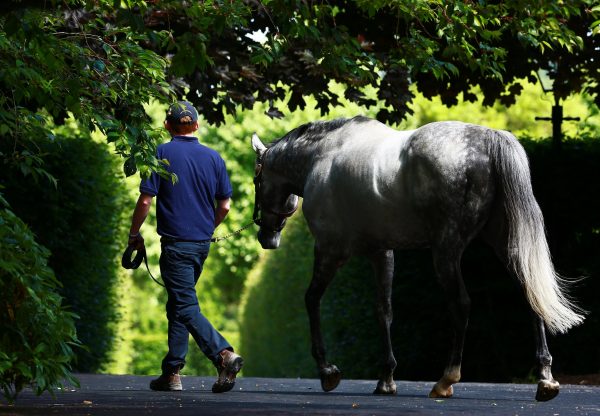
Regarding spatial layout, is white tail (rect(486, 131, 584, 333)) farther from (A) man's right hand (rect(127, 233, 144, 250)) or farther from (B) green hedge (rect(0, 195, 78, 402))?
(B) green hedge (rect(0, 195, 78, 402))

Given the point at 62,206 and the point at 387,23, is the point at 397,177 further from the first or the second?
the point at 62,206

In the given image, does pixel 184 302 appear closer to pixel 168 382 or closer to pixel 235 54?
pixel 168 382

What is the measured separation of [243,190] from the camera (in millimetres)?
42531

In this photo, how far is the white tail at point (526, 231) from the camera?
8.74m

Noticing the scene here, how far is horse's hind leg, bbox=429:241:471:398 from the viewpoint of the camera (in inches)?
350

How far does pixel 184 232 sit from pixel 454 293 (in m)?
2.07

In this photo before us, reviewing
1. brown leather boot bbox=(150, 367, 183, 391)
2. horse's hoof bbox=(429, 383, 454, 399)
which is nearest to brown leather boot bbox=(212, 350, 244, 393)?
brown leather boot bbox=(150, 367, 183, 391)

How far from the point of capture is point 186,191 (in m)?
9.65

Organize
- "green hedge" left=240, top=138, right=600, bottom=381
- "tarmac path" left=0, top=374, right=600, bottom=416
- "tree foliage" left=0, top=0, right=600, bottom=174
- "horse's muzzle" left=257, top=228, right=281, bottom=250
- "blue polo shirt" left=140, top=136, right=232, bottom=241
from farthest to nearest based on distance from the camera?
1. "green hedge" left=240, top=138, right=600, bottom=381
2. "horse's muzzle" left=257, top=228, right=281, bottom=250
3. "blue polo shirt" left=140, top=136, right=232, bottom=241
4. "tarmac path" left=0, top=374, right=600, bottom=416
5. "tree foliage" left=0, top=0, right=600, bottom=174

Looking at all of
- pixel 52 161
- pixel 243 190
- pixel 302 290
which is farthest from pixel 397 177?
pixel 243 190

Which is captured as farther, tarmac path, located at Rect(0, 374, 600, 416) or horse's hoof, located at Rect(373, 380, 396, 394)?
horse's hoof, located at Rect(373, 380, 396, 394)

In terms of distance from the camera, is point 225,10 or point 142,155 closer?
point 142,155

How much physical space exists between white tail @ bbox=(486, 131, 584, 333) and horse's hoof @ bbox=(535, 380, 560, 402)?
401mm

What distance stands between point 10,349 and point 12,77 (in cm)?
153
